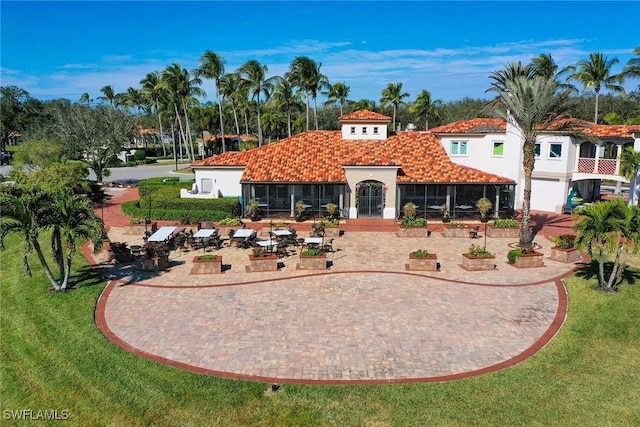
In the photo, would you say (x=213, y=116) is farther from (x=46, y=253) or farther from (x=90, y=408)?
(x=90, y=408)

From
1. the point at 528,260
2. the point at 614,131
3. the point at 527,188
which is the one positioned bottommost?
the point at 528,260

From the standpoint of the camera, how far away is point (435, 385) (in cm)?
1284

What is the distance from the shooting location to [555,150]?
121ft

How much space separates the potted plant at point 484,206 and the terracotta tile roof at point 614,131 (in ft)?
29.3

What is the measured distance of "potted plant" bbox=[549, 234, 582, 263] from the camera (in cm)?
2433

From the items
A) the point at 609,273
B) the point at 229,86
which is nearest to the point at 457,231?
A: the point at 609,273

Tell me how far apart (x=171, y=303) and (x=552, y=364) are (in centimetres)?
1372

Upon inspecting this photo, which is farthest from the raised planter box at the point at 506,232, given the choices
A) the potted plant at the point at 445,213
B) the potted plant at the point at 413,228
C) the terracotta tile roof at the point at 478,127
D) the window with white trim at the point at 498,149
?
the terracotta tile roof at the point at 478,127

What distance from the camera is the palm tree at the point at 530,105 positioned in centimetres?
2541

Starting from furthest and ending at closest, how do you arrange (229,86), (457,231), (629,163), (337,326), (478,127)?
(229,86) < (478,127) < (629,163) < (457,231) < (337,326)

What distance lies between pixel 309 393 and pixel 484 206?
979 inches

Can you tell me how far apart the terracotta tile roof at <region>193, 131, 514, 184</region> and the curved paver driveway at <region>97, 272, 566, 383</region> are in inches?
546

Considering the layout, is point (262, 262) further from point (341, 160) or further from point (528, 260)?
point (341, 160)

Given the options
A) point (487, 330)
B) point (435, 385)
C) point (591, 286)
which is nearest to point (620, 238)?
point (591, 286)
